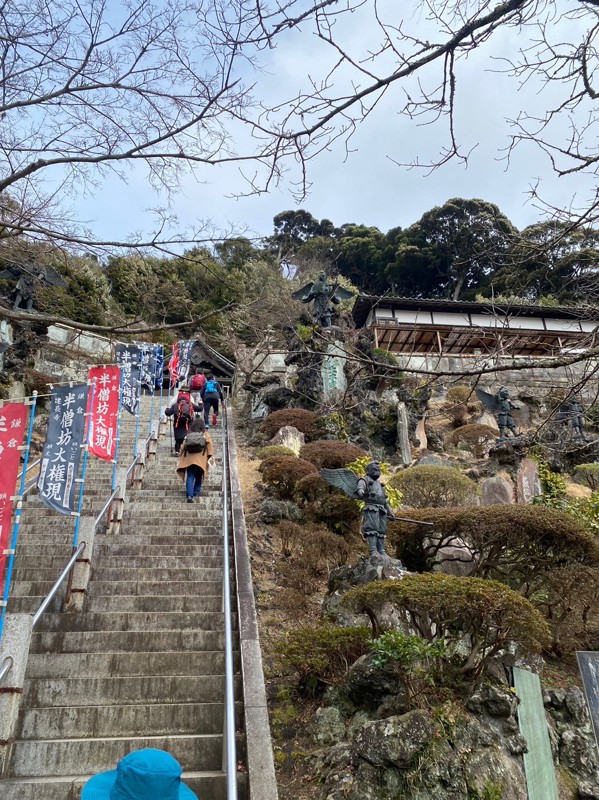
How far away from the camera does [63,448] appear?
6.91m

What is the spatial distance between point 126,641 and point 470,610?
11.3 ft

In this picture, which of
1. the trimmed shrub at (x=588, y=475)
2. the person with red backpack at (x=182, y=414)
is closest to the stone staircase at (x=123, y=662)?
the person with red backpack at (x=182, y=414)

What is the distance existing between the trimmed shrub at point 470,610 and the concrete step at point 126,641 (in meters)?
1.57

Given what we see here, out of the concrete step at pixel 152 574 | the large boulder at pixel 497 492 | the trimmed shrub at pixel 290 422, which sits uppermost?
the trimmed shrub at pixel 290 422

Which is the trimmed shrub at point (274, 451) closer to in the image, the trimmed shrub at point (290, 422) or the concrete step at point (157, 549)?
the trimmed shrub at point (290, 422)

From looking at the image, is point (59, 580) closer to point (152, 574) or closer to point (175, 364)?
point (152, 574)

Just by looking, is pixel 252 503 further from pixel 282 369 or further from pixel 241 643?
pixel 282 369

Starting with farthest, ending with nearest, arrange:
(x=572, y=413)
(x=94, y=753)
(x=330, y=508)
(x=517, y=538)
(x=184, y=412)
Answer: (x=184, y=412), (x=330, y=508), (x=517, y=538), (x=572, y=413), (x=94, y=753)

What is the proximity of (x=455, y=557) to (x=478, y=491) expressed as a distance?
4605 millimetres

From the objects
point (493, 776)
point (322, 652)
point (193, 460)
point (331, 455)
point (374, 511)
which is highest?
point (331, 455)

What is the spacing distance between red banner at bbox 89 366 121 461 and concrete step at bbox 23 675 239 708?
413cm

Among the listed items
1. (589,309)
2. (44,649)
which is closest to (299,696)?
(44,649)

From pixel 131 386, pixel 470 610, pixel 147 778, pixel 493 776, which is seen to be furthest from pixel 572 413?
pixel 131 386

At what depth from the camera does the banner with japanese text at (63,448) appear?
666 cm
